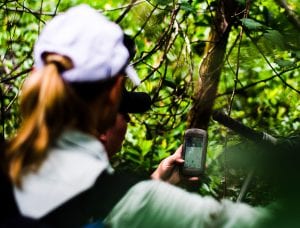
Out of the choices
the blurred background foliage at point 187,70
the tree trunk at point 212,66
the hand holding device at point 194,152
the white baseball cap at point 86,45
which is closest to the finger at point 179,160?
the hand holding device at point 194,152

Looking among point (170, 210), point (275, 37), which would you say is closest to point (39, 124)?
point (170, 210)

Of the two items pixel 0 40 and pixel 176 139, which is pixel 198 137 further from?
pixel 176 139

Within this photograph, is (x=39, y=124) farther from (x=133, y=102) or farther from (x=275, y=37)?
(x=275, y=37)

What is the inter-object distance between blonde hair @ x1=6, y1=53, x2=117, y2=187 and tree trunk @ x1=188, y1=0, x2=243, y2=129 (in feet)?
5.42

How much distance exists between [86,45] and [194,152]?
80cm

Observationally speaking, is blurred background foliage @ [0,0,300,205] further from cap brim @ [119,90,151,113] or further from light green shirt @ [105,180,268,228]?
cap brim @ [119,90,151,113]

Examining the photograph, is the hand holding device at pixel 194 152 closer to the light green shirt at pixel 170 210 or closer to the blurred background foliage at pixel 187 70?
the blurred background foliage at pixel 187 70

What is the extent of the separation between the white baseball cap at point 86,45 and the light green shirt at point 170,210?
233mm

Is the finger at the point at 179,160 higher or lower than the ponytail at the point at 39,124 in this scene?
lower

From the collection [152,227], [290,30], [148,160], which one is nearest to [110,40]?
[152,227]

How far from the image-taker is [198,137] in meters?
1.88

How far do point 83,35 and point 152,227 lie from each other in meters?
0.40

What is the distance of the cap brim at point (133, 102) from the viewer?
180cm

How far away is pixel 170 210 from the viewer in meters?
1.03
